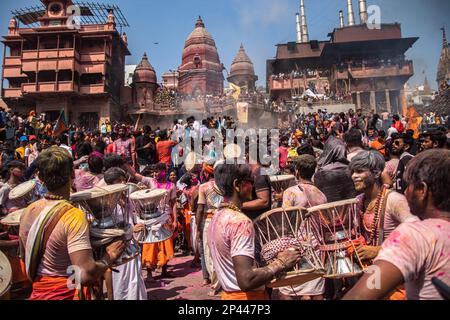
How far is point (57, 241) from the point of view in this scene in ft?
6.97

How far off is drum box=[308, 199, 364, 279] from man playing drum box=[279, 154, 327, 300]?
439 mm

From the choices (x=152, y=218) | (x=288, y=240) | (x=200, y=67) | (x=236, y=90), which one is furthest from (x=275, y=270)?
(x=200, y=67)

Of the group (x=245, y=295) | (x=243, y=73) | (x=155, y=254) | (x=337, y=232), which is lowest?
(x=155, y=254)

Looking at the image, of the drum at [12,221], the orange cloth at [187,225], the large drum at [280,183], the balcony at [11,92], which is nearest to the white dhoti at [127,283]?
the drum at [12,221]

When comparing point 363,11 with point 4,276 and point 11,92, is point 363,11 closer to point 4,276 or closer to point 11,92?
point 11,92

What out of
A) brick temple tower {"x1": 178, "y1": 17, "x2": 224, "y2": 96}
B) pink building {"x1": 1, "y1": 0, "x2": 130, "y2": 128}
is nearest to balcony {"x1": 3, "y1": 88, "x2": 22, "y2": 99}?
pink building {"x1": 1, "y1": 0, "x2": 130, "y2": 128}

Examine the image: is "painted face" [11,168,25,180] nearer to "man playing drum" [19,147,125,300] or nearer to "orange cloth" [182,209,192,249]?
"orange cloth" [182,209,192,249]

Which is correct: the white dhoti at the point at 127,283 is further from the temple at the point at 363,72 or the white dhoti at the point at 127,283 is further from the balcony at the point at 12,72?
the balcony at the point at 12,72

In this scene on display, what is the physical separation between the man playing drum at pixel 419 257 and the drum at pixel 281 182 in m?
3.82

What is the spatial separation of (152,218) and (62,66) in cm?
3107

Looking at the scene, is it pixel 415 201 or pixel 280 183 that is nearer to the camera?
pixel 415 201

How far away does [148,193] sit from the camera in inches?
207

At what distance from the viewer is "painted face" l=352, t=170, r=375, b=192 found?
3070mm
